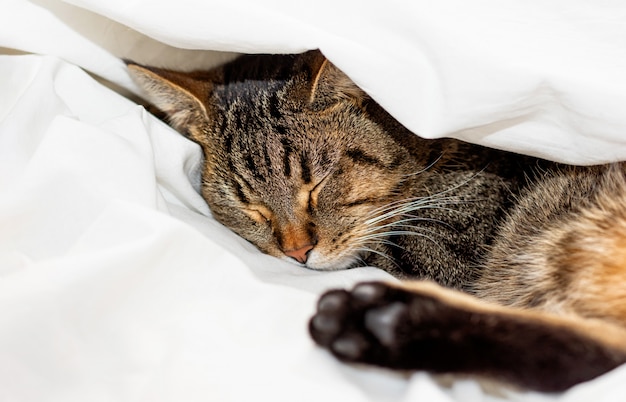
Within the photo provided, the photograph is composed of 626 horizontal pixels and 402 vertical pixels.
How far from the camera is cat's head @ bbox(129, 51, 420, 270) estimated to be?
4.00 ft

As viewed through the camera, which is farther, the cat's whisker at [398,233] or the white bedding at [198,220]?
the cat's whisker at [398,233]

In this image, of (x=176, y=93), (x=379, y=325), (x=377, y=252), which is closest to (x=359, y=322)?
(x=379, y=325)

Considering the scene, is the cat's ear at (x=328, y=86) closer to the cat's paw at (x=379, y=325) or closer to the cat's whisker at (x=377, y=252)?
the cat's whisker at (x=377, y=252)

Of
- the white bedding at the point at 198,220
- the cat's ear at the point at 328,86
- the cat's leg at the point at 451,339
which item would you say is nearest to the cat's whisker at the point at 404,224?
the white bedding at the point at 198,220

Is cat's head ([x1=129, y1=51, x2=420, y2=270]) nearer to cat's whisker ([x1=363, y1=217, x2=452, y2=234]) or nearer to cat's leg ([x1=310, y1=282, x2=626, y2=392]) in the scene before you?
cat's whisker ([x1=363, y1=217, x2=452, y2=234])

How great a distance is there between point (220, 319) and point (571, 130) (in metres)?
0.62

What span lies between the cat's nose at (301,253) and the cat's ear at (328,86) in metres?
0.26

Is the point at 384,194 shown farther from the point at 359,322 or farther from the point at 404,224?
the point at 359,322

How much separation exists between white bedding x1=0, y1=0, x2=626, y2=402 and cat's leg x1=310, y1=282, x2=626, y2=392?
29 mm

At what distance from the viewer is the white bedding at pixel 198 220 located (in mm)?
865

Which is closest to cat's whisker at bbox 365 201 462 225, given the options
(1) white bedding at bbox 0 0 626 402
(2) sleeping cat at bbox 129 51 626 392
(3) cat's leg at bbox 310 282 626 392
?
(2) sleeping cat at bbox 129 51 626 392

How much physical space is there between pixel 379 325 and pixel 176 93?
676 mm

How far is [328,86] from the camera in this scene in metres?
1.19

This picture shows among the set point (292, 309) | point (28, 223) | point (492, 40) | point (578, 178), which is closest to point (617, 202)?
point (578, 178)
